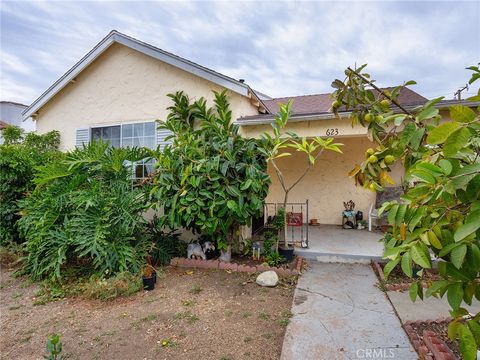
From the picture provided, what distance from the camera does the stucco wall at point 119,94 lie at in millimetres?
6562

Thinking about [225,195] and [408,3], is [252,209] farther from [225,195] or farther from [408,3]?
[408,3]

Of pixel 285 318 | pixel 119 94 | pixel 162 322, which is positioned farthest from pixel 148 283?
pixel 119 94

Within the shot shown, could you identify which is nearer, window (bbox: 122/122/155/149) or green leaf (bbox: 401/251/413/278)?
green leaf (bbox: 401/251/413/278)

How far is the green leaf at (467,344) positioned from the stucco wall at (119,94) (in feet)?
18.1

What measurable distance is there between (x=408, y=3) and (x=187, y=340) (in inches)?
236

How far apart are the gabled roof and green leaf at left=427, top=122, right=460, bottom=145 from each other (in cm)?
511

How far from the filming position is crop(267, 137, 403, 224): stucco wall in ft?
27.3

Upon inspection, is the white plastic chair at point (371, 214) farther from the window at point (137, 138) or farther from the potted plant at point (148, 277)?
the window at point (137, 138)

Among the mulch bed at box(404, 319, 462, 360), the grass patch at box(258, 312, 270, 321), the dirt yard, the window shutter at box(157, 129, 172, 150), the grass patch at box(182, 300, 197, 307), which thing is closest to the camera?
the mulch bed at box(404, 319, 462, 360)

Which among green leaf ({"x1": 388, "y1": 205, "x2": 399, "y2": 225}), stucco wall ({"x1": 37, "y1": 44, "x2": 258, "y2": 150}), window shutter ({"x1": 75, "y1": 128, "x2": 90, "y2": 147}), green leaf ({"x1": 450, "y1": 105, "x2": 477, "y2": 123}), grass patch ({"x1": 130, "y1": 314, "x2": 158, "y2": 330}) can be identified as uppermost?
stucco wall ({"x1": 37, "y1": 44, "x2": 258, "y2": 150})

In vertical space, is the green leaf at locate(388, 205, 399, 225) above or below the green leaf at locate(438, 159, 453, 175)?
below

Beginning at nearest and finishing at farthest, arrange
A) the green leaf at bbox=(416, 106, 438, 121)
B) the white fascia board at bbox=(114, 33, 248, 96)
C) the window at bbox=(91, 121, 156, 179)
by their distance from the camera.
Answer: the green leaf at bbox=(416, 106, 438, 121) < the white fascia board at bbox=(114, 33, 248, 96) < the window at bbox=(91, 121, 156, 179)

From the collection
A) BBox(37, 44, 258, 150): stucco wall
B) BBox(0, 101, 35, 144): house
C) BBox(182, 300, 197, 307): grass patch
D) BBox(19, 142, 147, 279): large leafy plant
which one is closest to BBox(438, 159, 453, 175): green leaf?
BBox(182, 300, 197, 307): grass patch

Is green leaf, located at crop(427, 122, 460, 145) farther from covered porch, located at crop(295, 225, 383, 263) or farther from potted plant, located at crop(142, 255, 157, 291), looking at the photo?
covered porch, located at crop(295, 225, 383, 263)
